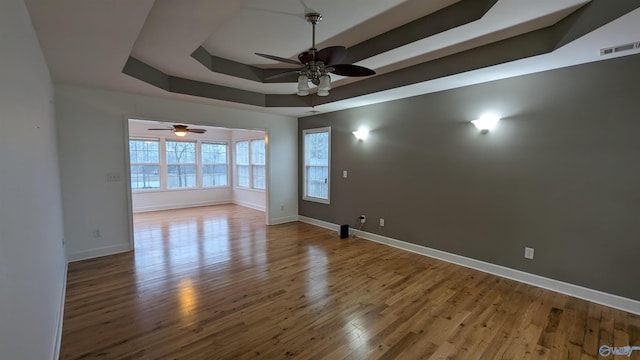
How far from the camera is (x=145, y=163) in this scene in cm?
773

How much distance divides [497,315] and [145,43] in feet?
14.7

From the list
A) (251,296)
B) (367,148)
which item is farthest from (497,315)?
(367,148)

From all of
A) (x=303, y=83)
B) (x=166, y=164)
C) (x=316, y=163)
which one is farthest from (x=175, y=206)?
(x=303, y=83)

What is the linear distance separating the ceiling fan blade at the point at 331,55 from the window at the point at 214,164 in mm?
7252

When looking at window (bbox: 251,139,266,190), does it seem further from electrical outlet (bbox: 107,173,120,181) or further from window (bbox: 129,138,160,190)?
electrical outlet (bbox: 107,173,120,181)

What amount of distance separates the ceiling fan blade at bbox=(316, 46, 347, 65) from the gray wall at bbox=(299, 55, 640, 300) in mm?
2338

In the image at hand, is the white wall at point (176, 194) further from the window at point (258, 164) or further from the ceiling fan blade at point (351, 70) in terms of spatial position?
the ceiling fan blade at point (351, 70)

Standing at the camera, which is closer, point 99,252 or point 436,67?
point 436,67

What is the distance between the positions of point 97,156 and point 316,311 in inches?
152

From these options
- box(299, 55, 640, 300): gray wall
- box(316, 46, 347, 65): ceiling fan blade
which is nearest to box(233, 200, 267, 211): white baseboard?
box(299, 55, 640, 300): gray wall

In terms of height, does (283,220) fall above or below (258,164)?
below

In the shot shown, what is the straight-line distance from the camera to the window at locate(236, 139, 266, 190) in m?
7.82

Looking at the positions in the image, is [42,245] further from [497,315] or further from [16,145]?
[497,315]

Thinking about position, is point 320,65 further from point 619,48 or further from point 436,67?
point 619,48
